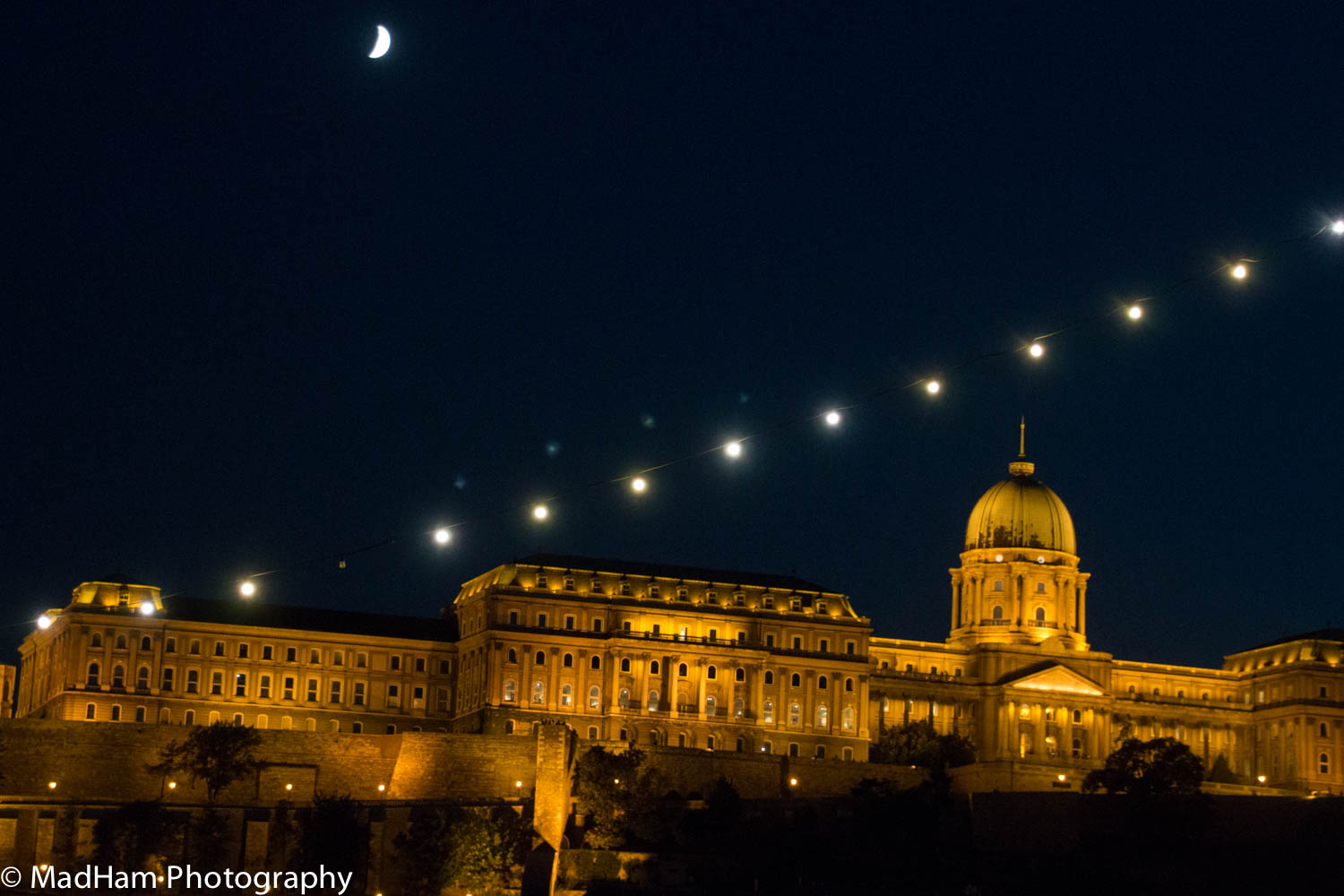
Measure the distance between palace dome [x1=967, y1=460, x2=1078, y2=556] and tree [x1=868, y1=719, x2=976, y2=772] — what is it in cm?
1574

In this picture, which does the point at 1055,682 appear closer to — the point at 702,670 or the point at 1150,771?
the point at 702,670

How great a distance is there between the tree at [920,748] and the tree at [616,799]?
96.5 feet

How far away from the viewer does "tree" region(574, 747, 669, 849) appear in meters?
93.0

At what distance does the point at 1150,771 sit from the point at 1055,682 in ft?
99.3

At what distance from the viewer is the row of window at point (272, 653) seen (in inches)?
4761

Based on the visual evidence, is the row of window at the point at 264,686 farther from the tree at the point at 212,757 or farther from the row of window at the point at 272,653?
the tree at the point at 212,757

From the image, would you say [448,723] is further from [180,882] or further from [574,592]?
[180,882]

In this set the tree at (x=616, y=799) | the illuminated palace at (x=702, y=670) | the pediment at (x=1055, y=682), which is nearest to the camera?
the tree at (x=616, y=799)

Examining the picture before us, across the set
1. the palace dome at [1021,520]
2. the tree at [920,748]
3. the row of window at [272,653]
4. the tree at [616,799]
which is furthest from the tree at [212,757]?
the palace dome at [1021,520]

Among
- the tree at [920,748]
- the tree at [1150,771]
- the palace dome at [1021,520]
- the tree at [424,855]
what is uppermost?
the palace dome at [1021,520]

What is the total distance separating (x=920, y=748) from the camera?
416ft

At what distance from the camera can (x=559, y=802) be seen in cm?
9462

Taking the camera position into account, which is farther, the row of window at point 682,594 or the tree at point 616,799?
the row of window at point 682,594

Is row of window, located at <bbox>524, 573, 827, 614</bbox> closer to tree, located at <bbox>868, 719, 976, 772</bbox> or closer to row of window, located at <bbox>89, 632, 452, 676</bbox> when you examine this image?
row of window, located at <bbox>89, 632, 452, 676</bbox>
